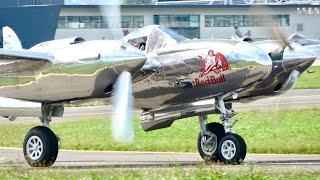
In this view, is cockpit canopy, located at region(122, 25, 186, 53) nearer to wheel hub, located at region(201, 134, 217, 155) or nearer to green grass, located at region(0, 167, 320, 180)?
wheel hub, located at region(201, 134, 217, 155)

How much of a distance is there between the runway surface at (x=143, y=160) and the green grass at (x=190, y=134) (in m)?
1.31

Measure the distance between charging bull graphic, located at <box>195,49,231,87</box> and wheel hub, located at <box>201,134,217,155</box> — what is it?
5.25ft

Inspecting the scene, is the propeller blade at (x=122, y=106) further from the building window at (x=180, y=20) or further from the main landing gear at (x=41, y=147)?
the building window at (x=180, y=20)

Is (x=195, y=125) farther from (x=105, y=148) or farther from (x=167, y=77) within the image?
(x=167, y=77)

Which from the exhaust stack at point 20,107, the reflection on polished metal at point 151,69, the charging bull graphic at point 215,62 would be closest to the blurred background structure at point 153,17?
the exhaust stack at point 20,107

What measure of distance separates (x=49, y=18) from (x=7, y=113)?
71.3 m

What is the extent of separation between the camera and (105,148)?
27703 millimetres

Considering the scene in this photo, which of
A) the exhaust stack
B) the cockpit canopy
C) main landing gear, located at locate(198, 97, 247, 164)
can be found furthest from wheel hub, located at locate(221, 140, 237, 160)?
the exhaust stack

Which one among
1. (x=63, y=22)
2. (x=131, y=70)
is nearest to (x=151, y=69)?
(x=131, y=70)

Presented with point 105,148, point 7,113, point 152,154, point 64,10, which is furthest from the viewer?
point 64,10

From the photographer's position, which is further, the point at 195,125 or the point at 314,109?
the point at 314,109

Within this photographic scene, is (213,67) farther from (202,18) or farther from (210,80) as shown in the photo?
(202,18)

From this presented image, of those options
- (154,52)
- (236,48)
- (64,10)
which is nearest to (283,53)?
(236,48)

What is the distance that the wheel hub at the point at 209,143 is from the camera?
21641 mm
